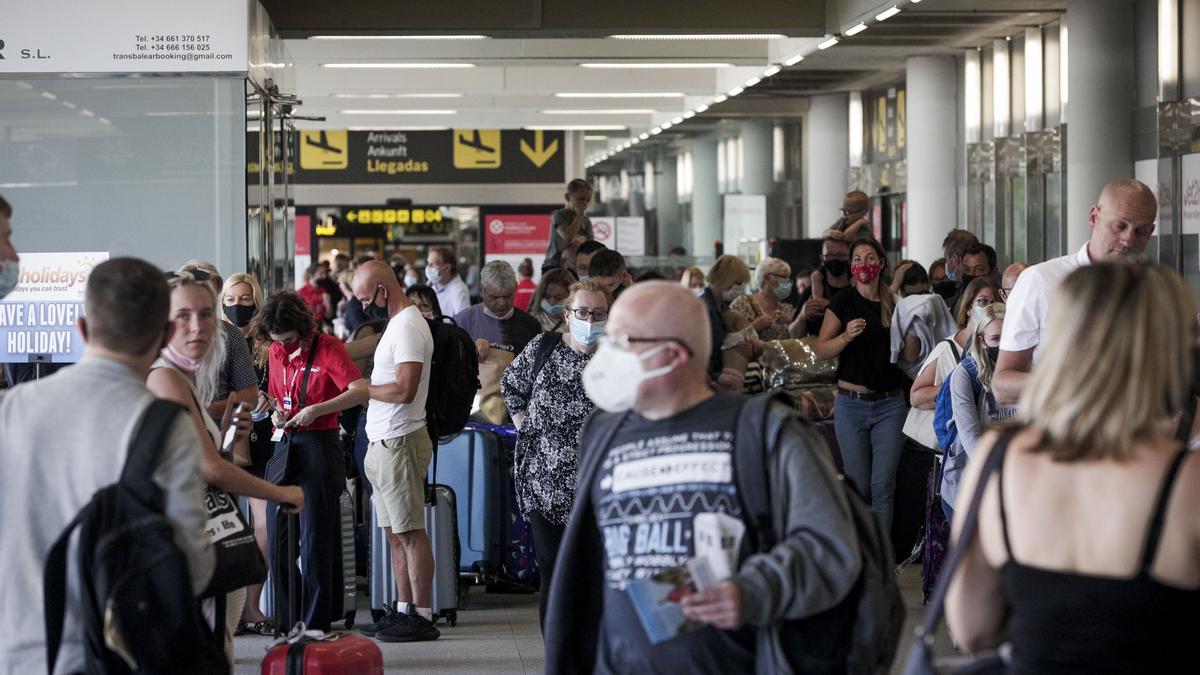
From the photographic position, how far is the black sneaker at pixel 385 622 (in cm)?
791

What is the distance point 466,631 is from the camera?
8.17 metres

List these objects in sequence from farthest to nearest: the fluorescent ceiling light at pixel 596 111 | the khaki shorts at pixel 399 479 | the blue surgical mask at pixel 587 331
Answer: the fluorescent ceiling light at pixel 596 111, the khaki shorts at pixel 399 479, the blue surgical mask at pixel 587 331

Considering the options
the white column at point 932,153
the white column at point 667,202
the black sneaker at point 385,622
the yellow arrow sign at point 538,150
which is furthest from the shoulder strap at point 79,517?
the yellow arrow sign at point 538,150

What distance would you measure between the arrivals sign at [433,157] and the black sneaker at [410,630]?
24.0m

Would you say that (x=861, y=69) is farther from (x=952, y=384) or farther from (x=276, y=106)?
(x=952, y=384)

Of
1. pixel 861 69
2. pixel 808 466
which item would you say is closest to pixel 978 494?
pixel 808 466

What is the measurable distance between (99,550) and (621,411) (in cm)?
113

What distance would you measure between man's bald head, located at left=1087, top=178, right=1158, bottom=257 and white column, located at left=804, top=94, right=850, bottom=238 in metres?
18.2

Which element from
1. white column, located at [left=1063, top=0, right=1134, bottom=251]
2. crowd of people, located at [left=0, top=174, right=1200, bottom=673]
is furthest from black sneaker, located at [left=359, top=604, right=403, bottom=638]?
white column, located at [left=1063, top=0, right=1134, bottom=251]

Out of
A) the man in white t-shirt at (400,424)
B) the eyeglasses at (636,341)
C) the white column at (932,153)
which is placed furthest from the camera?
the white column at (932,153)

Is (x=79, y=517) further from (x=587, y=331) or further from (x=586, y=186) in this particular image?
(x=586, y=186)

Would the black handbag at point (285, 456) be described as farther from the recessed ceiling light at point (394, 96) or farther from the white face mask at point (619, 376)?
the recessed ceiling light at point (394, 96)

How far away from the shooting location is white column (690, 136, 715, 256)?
2842cm

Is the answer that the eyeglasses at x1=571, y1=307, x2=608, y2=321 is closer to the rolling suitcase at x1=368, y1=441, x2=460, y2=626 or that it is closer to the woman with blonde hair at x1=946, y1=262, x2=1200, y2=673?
the rolling suitcase at x1=368, y1=441, x2=460, y2=626
